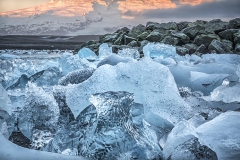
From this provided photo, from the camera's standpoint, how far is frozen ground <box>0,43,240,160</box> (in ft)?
1.62

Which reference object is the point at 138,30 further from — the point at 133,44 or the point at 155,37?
the point at 133,44

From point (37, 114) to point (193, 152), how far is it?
1.58 feet

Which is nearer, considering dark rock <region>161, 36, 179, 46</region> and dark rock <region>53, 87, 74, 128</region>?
dark rock <region>53, 87, 74, 128</region>

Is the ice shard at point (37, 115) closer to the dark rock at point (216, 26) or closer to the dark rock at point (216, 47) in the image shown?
the dark rock at point (216, 47)

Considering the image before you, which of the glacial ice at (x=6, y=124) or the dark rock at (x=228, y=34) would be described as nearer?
the glacial ice at (x=6, y=124)

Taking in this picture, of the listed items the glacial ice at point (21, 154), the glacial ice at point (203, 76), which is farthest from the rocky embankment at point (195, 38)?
the glacial ice at point (21, 154)

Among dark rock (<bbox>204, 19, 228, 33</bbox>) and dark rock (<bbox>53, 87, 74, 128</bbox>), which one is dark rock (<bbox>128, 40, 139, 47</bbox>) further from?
dark rock (<bbox>53, 87, 74, 128</bbox>)

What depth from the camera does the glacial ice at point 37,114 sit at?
729mm

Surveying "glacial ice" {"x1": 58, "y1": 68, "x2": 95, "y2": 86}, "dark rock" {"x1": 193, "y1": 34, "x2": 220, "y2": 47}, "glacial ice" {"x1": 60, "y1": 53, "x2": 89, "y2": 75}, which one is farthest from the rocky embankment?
"glacial ice" {"x1": 58, "y1": 68, "x2": 95, "y2": 86}

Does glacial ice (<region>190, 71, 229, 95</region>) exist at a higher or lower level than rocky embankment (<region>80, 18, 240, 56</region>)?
higher

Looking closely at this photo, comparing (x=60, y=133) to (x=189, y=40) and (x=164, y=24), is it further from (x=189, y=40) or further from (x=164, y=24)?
(x=164, y=24)

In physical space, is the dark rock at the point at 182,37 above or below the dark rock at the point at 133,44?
above

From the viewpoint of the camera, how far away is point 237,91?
0.83 m

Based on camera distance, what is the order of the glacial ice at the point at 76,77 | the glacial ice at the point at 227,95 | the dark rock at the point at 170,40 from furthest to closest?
the dark rock at the point at 170,40
the glacial ice at the point at 76,77
the glacial ice at the point at 227,95
